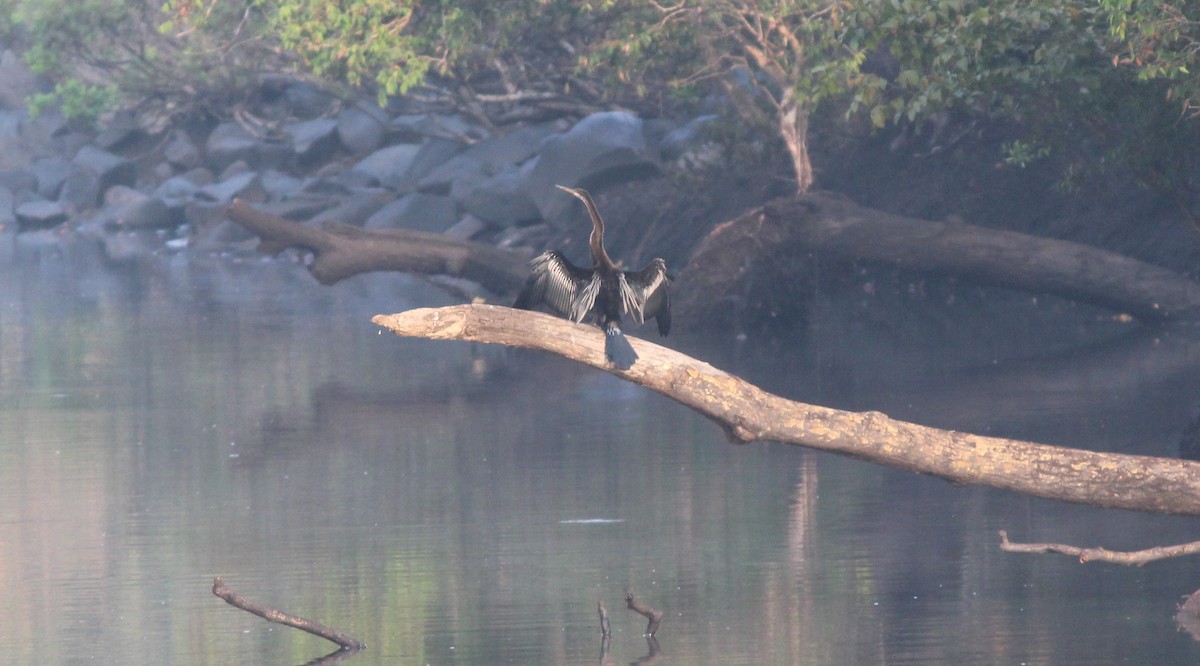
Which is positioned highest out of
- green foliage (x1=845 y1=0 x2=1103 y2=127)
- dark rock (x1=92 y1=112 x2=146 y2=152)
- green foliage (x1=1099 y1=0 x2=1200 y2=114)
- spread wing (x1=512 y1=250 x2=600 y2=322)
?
dark rock (x1=92 y1=112 x2=146 y2=152)

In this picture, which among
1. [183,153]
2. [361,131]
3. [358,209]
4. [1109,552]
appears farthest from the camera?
[183,153]

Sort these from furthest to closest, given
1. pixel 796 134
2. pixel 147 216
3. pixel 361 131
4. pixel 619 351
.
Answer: pixel 147 216 → pixel 361 131 → pixel 796 134 → pixel 619 351

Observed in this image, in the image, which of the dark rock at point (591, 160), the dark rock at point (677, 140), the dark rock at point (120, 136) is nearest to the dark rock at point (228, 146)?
the dark rock at point (120, 136)

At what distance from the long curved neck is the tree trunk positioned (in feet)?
44.8

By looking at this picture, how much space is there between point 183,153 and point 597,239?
44303mm

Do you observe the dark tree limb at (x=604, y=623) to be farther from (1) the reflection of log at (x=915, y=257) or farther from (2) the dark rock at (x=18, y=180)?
(2) the dark rock at (x=18, y=180)

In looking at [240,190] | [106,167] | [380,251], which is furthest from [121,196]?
[380,251]

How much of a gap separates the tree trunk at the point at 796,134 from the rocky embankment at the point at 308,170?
11.9 ft

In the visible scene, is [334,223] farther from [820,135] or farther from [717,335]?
[820,135]

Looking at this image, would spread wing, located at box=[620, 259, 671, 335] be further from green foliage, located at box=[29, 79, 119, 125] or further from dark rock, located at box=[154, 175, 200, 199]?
green foliage, located at box=[29, 79, 119, 125]

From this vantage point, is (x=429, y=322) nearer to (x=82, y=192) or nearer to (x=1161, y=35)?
(x=1161, y=35)

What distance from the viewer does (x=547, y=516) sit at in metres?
10.6

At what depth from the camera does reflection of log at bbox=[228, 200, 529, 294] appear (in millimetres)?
19484

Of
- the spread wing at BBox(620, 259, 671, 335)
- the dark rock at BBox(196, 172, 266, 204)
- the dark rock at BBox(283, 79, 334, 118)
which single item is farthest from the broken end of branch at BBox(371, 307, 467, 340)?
the dark rock at BBox(283, 79, 334, 118)
